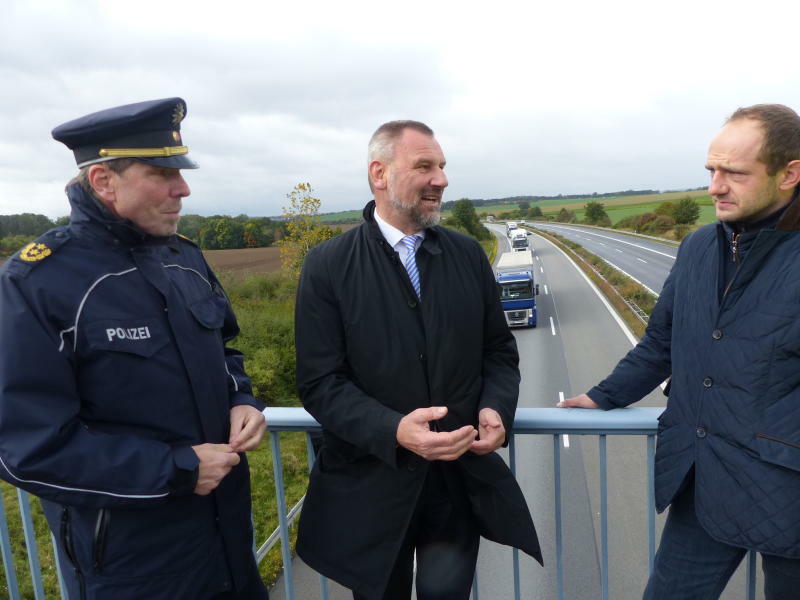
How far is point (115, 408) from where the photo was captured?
5.91 feet

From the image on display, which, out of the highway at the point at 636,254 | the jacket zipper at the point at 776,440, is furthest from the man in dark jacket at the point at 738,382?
the highway at the point at 636,254

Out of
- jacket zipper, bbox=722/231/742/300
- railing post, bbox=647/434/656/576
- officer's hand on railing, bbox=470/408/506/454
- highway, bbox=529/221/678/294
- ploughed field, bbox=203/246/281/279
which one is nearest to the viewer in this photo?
jacket zipper, bbox=722/231/742/300

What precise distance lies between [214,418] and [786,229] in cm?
201

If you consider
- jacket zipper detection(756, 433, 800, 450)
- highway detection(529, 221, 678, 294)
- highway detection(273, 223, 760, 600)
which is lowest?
highway detection(273, 223, 760, 600)

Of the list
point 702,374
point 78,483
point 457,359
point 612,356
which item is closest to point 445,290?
point 457,359

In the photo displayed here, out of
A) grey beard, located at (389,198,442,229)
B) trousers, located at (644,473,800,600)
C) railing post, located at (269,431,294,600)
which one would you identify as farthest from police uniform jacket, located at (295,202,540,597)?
trousers, located at (644,473,800,600)

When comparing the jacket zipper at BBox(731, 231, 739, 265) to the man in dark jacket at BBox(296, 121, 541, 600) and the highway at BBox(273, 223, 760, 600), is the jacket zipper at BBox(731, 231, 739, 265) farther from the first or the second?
the highway at BBox(273, 223, 760, 600)

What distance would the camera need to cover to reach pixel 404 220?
2.30 metres

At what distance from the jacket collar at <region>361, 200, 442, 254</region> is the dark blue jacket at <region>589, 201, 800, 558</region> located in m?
0.93

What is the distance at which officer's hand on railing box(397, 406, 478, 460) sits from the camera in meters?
1.93

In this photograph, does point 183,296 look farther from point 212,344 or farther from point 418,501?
point 418,501

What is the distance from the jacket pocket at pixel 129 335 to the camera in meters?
1.74

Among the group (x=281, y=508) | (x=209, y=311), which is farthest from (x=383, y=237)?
(x=281, y=508)

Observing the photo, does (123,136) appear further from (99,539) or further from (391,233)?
(99,539)
